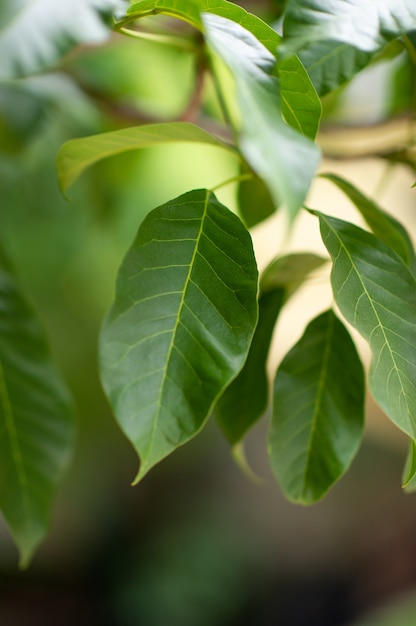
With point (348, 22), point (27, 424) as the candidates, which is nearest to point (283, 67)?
point (348, 22)

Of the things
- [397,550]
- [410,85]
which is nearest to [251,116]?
[410,85]

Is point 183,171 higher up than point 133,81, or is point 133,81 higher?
point 133,81

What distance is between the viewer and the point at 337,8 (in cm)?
32

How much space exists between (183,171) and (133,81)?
430 mm

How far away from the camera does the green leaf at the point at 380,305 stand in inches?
13.1

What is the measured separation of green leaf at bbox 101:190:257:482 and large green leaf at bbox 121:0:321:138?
0.06 m

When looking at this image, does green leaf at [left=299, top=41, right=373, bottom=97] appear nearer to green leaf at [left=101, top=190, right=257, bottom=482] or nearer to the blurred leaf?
green leaf at [left=101, top=190, right=257, bottom=482]

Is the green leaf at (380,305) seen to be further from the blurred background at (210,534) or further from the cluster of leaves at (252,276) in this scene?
the blurred background at (210,534)

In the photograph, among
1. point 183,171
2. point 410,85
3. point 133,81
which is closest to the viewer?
point 410,85

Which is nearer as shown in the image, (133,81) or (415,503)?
(133,81)

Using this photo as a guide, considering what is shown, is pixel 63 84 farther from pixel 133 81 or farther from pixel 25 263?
pixel 25 263

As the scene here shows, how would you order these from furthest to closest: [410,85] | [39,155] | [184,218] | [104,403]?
1. [104,403]
2. [39,155]
3. [410,85]
4. [184,218]

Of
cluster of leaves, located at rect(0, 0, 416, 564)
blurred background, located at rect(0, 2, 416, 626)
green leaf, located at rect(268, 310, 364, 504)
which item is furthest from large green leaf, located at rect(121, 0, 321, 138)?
blurred background, located at rect(0, 2, 416, 626)

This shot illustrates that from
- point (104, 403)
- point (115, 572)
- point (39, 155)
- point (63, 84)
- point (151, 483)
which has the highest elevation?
point (63, 84)
